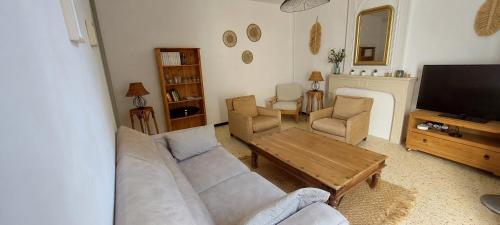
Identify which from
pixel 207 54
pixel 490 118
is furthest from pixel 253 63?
pixel 490 118

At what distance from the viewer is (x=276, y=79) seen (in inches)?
188

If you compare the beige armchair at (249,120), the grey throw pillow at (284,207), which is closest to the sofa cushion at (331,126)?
the beige armchair at (249,120)

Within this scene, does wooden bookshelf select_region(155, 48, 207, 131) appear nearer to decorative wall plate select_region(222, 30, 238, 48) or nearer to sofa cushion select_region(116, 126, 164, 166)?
decorative wall plate select_region(222, 30, 238, 48)

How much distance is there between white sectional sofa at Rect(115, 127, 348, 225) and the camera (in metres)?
0.86

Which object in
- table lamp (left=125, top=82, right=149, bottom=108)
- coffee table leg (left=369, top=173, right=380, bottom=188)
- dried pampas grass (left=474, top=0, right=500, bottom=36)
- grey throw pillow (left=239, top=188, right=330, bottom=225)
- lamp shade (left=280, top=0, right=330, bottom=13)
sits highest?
→ lamp shade (left=280, top=0, right=330, bottom=13)

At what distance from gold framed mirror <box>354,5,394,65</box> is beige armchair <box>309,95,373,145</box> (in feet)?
2.39

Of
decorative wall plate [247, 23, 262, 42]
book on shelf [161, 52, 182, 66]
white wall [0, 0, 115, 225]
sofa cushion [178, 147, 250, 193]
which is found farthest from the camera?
decorative wall plate [247, 23, 262, 42]

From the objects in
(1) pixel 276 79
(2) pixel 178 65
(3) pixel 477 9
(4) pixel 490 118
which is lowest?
(4) pixel 490 118

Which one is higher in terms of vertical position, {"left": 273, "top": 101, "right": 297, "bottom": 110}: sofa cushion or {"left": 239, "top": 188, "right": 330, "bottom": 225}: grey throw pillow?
{"left": 239, "top": 188, "right": 330, "bottom": 225}: grey throw pillow

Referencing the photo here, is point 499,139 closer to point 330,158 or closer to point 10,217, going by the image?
point 330,158

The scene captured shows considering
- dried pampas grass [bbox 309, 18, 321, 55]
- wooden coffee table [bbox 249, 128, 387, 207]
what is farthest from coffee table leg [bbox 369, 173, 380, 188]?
dried pampas grass [bbox 309, 18, 321, 55]

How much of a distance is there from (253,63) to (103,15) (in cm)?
261

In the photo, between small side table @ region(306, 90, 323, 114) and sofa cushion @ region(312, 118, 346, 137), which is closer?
sofa cushion @ region(312, 118, 346, 137)

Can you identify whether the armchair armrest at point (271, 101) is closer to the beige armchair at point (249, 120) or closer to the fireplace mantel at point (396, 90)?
the beige armchair at point (249, 120)
